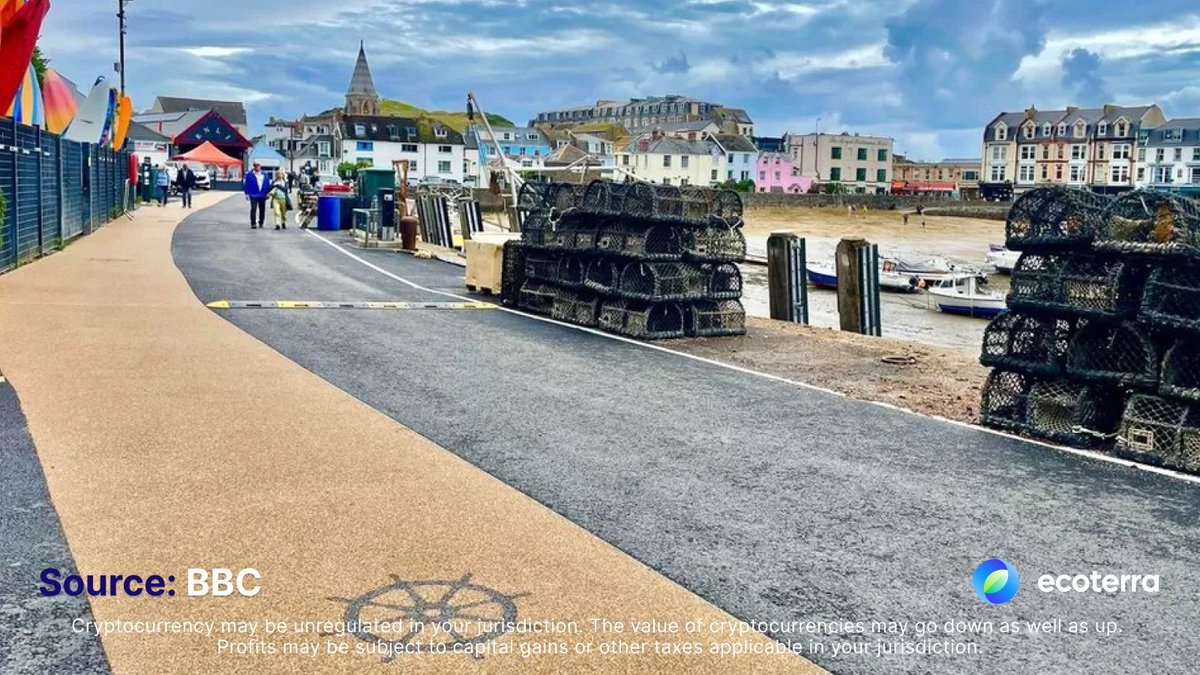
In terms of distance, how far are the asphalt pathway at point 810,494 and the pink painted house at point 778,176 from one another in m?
138

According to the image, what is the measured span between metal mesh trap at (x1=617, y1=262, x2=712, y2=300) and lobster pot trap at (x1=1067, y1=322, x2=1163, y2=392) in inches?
236

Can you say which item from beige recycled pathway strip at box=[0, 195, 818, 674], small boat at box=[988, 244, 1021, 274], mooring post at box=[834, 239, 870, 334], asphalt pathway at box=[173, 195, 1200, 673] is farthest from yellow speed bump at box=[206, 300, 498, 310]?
small boat at box=[988, 244, 1021, 274]

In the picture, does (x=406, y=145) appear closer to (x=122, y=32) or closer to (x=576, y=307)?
(x=122, y=32)

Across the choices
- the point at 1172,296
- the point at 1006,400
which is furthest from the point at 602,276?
the point at 1172,296

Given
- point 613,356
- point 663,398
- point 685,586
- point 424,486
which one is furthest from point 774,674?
point 613,356

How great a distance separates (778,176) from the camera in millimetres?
149250

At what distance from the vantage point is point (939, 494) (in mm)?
7000

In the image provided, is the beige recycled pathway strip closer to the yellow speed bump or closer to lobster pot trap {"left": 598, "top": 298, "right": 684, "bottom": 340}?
the yellow speed bump

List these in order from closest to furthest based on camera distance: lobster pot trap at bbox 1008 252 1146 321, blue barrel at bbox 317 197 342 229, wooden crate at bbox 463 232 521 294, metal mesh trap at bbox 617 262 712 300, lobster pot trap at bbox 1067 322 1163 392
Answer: lobster pot trap at bbox 1067 322 1163 392, lobster pot trap at bbox 1008 252 1146 321, metal mesh trap at bbox 617 262 712 300, wooden crate at bbox 463 232 521 294, blue barrel at bbox 317 197 342 229

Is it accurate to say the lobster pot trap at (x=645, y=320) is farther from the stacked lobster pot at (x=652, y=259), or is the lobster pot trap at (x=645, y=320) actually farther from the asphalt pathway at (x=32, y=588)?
the asphalt pathway at (x=32, y=588)

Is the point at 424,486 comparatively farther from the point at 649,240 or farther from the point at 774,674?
the point at 649,240

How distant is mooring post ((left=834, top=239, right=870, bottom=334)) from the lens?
695 inches

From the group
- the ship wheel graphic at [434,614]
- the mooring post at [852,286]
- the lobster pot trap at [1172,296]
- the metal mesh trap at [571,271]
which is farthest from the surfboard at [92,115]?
the lobster pot trap at [1172,296]

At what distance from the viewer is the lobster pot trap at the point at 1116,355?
7.98 meters
